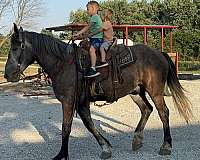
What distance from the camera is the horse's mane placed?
6.44m

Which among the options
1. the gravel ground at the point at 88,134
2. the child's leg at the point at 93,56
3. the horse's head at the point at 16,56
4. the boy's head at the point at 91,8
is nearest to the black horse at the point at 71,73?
the horse's head at the point at 16,56

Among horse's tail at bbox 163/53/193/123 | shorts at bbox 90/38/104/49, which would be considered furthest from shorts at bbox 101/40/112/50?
horse's tail at bbox 163/53/193/123

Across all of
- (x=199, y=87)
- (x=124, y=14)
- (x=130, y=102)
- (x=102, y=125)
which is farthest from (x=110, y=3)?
(x=102, y=125)

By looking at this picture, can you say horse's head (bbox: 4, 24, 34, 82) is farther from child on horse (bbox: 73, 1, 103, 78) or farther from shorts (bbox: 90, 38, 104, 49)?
shorts (bbox: 90, 38, 104, 49)

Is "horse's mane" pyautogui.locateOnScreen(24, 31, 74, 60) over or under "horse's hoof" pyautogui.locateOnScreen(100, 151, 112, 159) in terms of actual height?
over

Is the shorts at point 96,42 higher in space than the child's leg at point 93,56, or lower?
higher

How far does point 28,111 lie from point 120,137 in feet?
16.7

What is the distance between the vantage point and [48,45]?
650cm

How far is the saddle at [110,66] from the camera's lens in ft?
21.7

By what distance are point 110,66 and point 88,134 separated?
8.02 ft

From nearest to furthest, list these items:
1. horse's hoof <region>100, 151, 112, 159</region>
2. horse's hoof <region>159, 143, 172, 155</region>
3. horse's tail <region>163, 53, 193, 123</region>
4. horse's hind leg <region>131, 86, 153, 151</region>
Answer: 1. horse's hoof <region>100, 151, 112, 159</region>
2. horse's hoof <region>159, 143, 172, 155</region>
3. horse's hind leg <region>131, 86, 153, 151</region>
4. horse's tail <region>163, 53, 193, 123</region>

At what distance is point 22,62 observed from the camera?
6.35m

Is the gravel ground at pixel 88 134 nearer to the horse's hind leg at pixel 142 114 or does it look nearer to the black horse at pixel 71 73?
the horse's hind leg at pixel 142 114

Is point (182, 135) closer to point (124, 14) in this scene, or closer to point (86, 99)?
point (86, 99)
